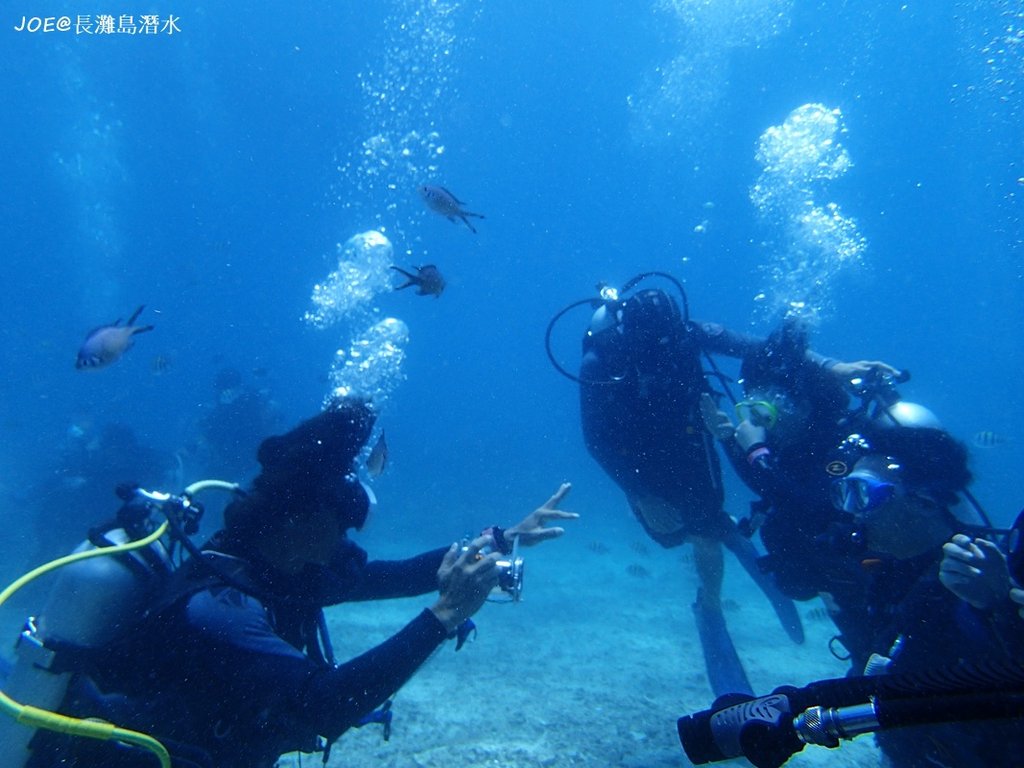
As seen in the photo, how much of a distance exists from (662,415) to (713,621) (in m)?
2.82

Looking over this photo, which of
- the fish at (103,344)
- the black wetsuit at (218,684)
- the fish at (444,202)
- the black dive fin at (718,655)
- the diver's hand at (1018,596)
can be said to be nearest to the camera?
the diver's hand at (1018,596)

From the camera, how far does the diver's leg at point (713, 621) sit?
6.43 metres

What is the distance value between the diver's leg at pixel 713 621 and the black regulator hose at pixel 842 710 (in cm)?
560

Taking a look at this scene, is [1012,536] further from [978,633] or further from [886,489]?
[886,489]

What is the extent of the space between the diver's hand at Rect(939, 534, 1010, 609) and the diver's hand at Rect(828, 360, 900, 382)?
2709 millimetres

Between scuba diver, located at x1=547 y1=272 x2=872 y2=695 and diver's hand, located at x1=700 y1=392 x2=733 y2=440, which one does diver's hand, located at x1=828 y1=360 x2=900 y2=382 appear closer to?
scuba diver, located at x1=547 y1=272 x2=872 y2=695

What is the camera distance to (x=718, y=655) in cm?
660

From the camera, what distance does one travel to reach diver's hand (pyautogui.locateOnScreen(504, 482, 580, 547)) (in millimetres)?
3834

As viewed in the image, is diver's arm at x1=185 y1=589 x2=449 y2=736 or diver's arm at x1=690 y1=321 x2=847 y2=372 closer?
diver's arm at x1=185 y1=589 x2=449 y2=736

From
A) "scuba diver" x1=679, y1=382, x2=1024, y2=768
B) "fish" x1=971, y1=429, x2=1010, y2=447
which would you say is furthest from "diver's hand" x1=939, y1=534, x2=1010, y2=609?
"fish" x1=971, y1=429, x2=1010, y2=447

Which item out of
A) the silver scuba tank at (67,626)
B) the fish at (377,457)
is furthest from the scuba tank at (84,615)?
the fish at (377,457)

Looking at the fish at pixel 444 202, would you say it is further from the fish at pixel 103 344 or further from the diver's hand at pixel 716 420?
the fish at pixel 103 344

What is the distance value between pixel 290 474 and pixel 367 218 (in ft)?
241

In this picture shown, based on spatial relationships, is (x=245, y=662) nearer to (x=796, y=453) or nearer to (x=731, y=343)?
(x=796, y=453)
